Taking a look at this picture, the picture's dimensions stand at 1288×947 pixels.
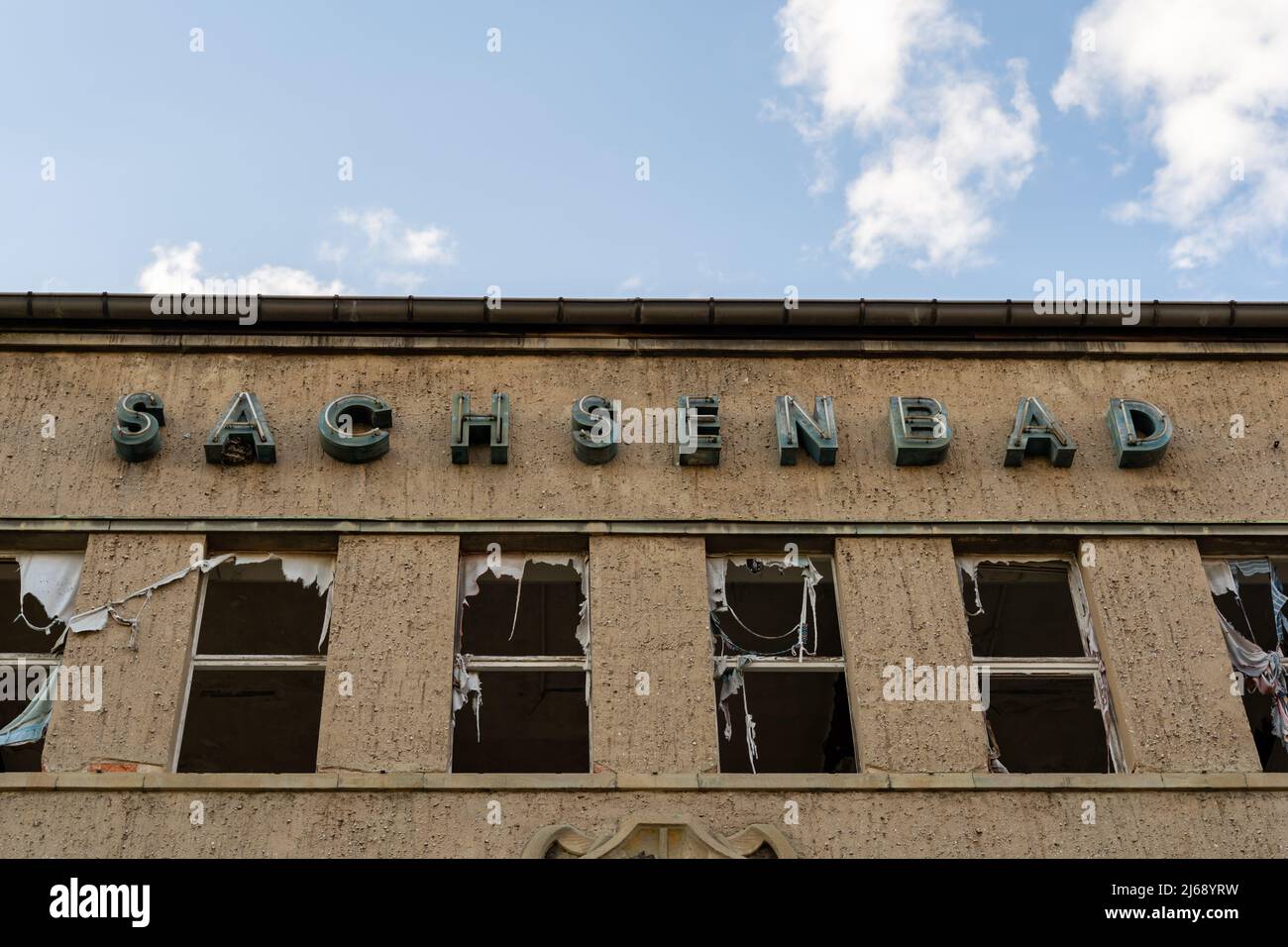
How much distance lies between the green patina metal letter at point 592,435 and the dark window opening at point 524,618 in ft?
7.62

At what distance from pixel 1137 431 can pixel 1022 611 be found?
8.07 feet

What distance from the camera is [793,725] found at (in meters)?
15.6

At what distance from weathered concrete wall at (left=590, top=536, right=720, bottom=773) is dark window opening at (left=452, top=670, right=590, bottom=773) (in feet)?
12.1

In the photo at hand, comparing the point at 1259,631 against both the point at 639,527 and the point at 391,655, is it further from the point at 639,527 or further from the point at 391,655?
the point at 391,655

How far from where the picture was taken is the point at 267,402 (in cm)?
1230

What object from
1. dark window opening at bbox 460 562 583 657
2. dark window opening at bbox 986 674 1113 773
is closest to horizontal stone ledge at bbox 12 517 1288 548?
dark window opening at bbox 460 562 583 657

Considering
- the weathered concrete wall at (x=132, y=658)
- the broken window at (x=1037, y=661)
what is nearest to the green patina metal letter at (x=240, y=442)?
the weathered concrete wall at (x=132, y=658)

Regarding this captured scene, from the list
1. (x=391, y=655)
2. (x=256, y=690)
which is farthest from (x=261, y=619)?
(x=391, y=655)

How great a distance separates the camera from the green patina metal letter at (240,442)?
11750mm

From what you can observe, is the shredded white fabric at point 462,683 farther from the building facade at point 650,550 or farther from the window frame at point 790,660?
the window frame at point 790,660
